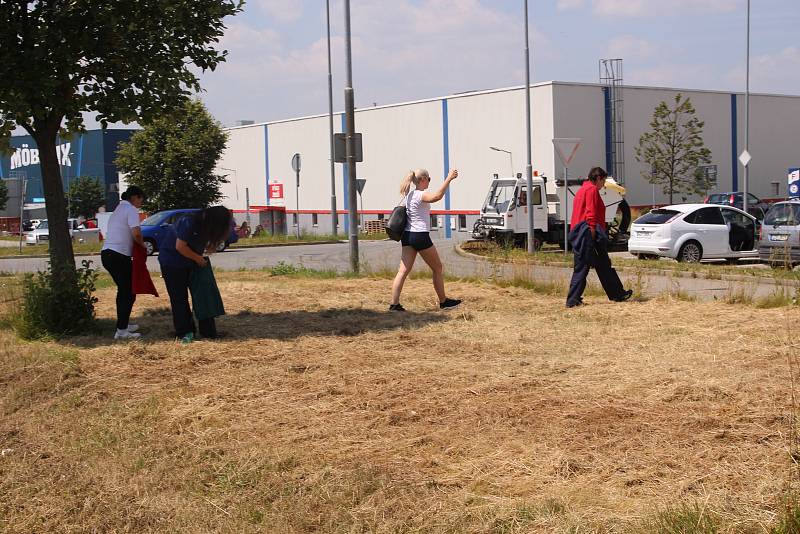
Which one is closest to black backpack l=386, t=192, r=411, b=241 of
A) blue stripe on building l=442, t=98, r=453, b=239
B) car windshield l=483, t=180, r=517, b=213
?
car windshield l=483, t=180, r=517, b=213

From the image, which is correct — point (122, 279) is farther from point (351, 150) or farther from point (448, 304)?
point (351, 150)

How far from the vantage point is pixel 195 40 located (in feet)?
34.6

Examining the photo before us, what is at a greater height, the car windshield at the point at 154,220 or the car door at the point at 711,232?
the car windshield at the point at 154,220

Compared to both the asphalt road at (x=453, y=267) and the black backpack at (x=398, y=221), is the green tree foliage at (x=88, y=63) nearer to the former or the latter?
the black backpack at (x=398, y=221)

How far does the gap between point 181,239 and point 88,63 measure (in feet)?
7.17

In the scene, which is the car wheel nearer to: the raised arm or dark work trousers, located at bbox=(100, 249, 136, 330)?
the raised arm

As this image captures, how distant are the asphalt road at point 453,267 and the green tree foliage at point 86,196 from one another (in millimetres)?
44290

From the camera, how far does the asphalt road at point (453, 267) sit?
14.0 meters

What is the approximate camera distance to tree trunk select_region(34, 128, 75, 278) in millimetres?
10531

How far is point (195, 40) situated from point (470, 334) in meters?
4.36

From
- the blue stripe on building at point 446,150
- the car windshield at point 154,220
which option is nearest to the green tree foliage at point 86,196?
the blue stripe on building at point 446,150

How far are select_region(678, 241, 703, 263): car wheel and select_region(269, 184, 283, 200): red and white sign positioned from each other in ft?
152

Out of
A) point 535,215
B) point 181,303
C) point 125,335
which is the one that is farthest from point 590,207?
point 535,215

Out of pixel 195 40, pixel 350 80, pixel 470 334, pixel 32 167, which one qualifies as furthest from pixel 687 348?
pixel 32 167
